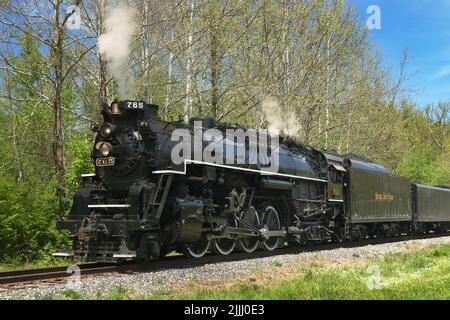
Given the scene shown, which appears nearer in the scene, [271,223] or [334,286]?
[334,286]

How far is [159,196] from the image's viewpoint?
1080cm

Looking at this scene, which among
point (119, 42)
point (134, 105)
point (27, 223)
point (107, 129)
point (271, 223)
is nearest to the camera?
point (134, 105)

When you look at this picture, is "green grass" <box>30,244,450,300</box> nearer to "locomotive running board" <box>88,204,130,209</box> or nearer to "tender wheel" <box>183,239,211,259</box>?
"tender wheel" <box>183,239,211,259</box>

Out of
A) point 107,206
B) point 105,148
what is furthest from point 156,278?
point 105,148

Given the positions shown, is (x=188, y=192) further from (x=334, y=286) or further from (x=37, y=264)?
(x=37, y=264)

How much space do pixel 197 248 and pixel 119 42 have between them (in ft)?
21.9

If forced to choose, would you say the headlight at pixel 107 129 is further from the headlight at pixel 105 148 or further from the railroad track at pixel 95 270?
the railroad track at pixel 95 270

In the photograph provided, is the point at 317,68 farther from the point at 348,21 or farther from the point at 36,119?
the point at 36,119

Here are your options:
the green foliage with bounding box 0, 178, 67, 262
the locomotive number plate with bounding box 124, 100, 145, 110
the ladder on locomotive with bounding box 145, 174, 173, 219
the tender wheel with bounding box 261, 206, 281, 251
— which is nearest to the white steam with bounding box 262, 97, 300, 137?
the tender wheel with bounding box 261, 206, 281, 251

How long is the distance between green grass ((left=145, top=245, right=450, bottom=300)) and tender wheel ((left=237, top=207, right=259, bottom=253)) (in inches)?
104

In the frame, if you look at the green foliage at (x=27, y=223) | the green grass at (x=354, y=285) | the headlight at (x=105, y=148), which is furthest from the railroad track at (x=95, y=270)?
the green foliage at (x=27, y=223)

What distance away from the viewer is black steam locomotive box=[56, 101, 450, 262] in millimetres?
10398

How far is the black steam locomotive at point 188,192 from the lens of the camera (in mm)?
10398
